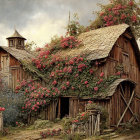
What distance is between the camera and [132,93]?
755 inches

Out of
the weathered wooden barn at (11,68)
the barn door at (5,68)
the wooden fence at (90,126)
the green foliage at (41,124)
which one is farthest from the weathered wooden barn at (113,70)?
the barn door at (5,68)

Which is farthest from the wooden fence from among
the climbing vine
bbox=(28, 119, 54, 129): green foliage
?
bbox=(28, 119, 54, 129): green foliage

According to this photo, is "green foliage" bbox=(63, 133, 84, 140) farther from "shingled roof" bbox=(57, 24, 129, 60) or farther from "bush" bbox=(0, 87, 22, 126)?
"shingled roof" bbox=(57, 24, 129, 60)

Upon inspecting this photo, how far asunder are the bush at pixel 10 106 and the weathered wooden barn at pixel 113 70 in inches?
93.9

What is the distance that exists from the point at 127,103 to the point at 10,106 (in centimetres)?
877

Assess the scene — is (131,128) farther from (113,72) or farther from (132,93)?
(113,72)

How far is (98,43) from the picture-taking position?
775 inches

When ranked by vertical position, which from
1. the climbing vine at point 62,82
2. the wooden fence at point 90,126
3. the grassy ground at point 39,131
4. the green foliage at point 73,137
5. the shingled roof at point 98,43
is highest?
the shingled roof at point 98,43

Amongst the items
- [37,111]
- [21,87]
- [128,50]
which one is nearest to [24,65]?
[21,87]

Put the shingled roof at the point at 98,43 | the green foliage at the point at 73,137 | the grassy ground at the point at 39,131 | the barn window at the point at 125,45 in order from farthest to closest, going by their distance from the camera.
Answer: the barn window at the point at 125,45 → the shingled roof at the point at 98,43 → the grassy ground at the point at 39,131 → the green foliage at the point at 73,137

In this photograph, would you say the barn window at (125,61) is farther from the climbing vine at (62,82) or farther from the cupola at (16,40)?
the cupola at (16,40)

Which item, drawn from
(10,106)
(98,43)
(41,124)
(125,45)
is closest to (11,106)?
(10,106)

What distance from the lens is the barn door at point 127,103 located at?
17922 mm

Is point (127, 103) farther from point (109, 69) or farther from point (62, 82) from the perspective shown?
point (62, 82)
